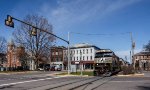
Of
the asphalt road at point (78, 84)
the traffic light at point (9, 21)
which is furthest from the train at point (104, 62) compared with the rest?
the traffic light at point (9, 21)

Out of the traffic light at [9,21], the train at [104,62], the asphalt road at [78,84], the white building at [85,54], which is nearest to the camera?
the asphalt road at [78,84]

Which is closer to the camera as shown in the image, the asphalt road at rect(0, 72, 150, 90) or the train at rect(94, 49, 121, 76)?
the asphalt road at rect(0, 72, 150, 90)

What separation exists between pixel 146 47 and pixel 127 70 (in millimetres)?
65248

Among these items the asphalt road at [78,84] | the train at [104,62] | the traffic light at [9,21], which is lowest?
the asphalt road at [78,84]

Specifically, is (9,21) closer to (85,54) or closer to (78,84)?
(78,84)

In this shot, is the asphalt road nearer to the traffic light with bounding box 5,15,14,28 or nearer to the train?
the traffic light with bounding box 5,15,14,28

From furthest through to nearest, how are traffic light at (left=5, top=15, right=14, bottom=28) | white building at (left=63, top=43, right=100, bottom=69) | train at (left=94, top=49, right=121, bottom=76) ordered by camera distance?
white building at (left=63, top=43, right=100, bottom=69) → train at (left=94, top=49, right=121, bottom=76) → traffic light at (left=5, top=15, right=14, bottom=28)

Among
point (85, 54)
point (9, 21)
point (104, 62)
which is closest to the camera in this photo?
point (9, 21)

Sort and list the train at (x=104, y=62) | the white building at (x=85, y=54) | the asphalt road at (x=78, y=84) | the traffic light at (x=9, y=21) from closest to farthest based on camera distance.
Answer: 1. the asphalt road at (x=78, y=84)
2. the traffic light at (x=9, y=21)
3. the train at (x=104, y=62)
4. the white building at (x=85, y=54)

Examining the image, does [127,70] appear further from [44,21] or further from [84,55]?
[84,55]

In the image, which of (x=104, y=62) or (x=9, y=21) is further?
(x=104, y=62)

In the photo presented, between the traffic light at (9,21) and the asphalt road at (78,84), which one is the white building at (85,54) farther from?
the traffic light at (9,21)

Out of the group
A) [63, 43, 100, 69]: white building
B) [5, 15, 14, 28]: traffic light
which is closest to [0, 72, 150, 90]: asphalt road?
[5, 15, 14, 28]: traffic light

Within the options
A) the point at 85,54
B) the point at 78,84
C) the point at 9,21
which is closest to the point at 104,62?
the point at 78,84
